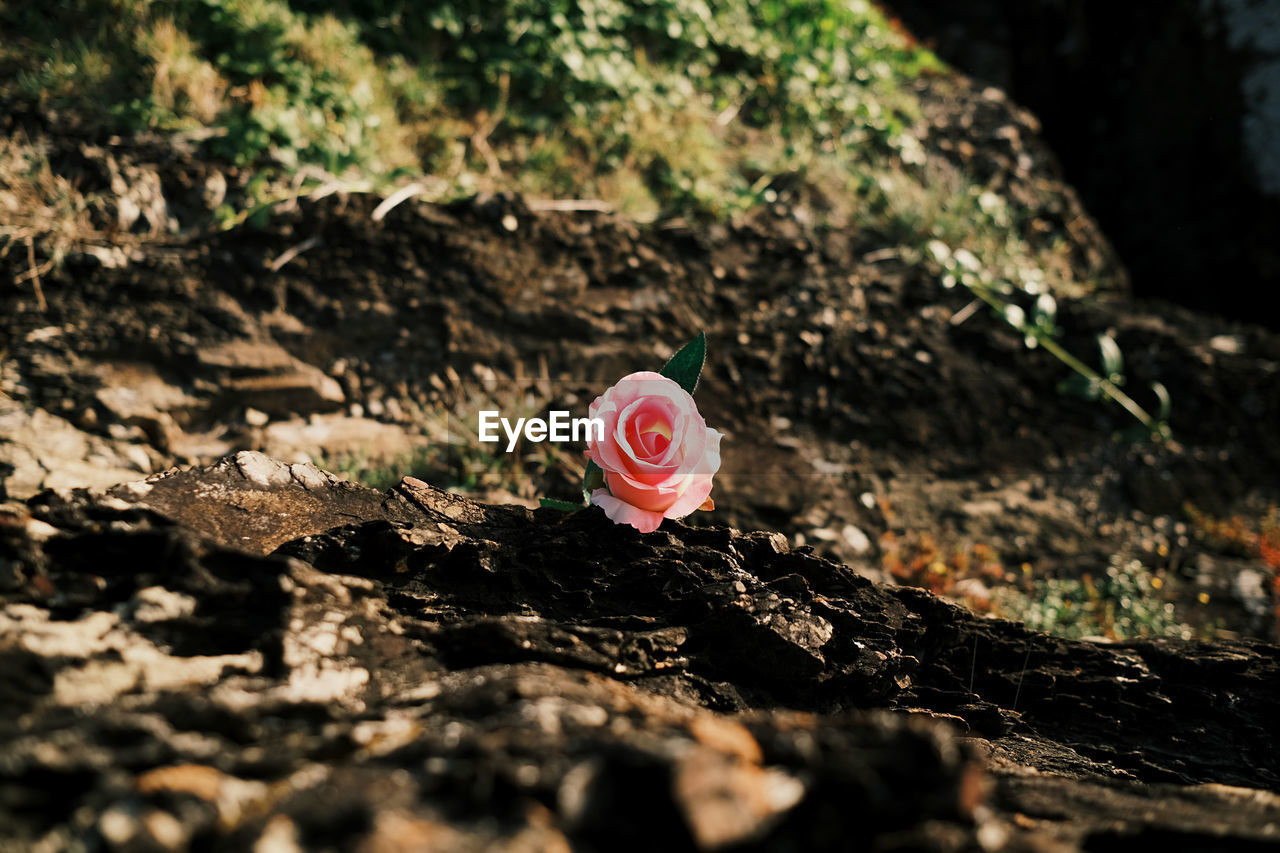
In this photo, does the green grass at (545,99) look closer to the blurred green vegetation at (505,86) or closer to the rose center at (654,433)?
the blurred green vegetation at (505,86)

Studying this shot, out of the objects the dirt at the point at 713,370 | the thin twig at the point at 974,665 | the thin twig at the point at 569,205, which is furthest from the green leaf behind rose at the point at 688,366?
the thin twig at the point at 569,205

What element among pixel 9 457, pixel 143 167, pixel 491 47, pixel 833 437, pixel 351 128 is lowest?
pixel 9 457

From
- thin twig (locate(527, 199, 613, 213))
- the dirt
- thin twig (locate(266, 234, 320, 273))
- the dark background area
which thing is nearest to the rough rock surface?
the dirt

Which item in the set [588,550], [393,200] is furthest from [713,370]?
[588,550]

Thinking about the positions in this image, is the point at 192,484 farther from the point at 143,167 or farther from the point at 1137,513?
the point at 1137,513

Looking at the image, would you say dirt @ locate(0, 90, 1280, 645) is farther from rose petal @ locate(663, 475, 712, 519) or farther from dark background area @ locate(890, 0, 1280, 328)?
rose petal @ locate(663, 475, 712, 519)

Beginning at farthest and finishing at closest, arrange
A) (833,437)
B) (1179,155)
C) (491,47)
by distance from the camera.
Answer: (1179,155), (491,47), (833,437)

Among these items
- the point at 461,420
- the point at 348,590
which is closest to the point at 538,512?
the point at 348,590
